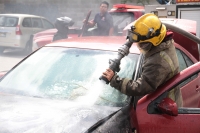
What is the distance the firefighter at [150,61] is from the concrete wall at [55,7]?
1473 centimetres

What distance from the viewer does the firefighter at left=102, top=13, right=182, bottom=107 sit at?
3082mm

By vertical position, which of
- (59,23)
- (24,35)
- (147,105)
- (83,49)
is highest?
(83,49)

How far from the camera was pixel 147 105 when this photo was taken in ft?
10.3

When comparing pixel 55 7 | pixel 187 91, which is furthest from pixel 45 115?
pixel 55 7

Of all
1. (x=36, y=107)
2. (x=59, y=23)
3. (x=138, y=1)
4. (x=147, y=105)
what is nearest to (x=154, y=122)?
(x=147, y=105)

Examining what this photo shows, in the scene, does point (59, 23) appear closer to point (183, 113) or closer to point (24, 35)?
point (24, 35)

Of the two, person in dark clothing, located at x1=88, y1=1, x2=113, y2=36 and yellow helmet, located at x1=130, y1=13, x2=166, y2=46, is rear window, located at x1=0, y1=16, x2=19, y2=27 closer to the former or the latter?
person in dark clothing, located at x1=88, y1=1, x2=113, y2=36

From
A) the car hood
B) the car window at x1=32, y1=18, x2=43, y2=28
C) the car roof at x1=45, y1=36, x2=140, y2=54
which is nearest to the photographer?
the car hood

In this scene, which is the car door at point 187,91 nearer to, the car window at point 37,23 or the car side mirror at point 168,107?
the car side mirror at point 168,107

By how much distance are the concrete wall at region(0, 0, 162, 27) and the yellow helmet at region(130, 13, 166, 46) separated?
14742 millimetres

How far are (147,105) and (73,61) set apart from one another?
97 centimetres

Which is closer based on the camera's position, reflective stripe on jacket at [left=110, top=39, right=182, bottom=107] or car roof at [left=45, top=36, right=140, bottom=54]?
reflective stripe on jacket at [left=110, top=39, right=182, bottom=107]

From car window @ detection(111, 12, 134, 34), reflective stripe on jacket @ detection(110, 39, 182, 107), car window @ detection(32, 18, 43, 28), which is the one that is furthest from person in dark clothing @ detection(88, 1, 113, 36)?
car window @ detection(32, 18, 43, 28)

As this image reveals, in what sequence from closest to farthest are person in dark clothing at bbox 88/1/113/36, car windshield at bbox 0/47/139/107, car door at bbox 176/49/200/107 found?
1. car windshield at bbox 0/47/139/107
2. car door at bbox 176/49/200/107
3. person in dark clothing at bbox 88/1/113/36
